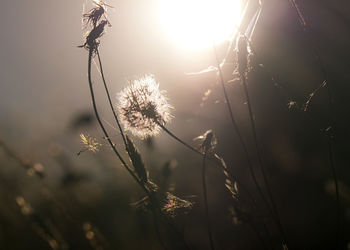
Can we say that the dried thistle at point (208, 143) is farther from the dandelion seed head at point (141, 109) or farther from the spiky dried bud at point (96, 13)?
the spiky dried bud at point (96, 13)

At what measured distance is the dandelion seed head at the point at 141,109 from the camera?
75.9 inches

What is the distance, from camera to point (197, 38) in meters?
1.50

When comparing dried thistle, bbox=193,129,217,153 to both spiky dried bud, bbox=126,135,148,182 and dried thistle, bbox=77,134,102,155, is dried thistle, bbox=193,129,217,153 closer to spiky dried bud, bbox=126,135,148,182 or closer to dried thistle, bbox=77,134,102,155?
spiky dried bud, bbox=126,135,148,182

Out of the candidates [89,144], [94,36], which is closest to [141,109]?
[89,144]

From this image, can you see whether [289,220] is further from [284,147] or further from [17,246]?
[17,246]

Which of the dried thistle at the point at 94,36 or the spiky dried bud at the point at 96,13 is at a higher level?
the spiky dried bud at the point at 96,13

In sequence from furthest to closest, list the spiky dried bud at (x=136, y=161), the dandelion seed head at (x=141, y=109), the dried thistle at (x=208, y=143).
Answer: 1. the dandelion seed head at (x=141, y=109)
2. the dried thistle at (x=208, y=143)
3. the spiky dried bud at (x=136, y=161)

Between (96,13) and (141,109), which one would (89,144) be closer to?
(141,109)

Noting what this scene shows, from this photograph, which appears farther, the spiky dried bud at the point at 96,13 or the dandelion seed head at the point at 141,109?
the dandelion seed head at the point at 141,109

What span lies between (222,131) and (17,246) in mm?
2851

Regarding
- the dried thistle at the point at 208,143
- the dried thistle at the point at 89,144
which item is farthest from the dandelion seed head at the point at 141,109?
the dried thistle at the point at 208,143

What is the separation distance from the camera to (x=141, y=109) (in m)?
1.93

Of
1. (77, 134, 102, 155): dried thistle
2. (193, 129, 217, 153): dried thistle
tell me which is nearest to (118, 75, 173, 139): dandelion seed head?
(77, 134, 102, 155): dried thistle

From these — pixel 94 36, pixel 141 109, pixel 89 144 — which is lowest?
pixel 89 144
